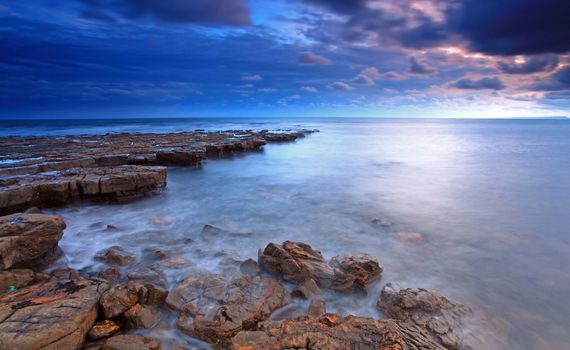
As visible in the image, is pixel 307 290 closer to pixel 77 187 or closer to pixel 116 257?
pixel 116 257

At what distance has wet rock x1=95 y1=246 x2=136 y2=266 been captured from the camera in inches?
242

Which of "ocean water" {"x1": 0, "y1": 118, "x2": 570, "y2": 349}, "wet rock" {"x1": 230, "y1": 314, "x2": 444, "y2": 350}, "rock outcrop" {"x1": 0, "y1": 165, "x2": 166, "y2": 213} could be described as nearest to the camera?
"wet rock" {"x1": 230, "y1": 314, "x2": 444, "y2": 350}

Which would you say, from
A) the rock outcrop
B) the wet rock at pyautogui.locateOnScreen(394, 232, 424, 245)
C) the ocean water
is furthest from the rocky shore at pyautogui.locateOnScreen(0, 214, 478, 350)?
the rock outcrop

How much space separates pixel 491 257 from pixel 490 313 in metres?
2.34

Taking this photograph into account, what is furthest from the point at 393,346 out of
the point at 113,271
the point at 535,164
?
the point at 535,164

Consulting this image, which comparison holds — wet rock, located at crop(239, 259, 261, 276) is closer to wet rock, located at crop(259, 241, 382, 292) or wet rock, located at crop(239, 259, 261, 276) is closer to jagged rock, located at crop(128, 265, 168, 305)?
wet rock, located at crop(259, 241, 382, 292)

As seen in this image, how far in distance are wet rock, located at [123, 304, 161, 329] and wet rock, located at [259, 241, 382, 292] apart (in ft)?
6.99

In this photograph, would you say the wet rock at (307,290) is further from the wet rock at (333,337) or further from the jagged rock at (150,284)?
the jagged rock at (150,284)

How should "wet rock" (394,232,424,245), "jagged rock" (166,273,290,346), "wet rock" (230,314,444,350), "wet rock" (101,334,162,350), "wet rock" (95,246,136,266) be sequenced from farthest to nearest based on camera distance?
"wet rock" (394,232,424,245) → "wet rock" (95,246,136,266) → "jagged rock" (166,273,290,346) → "wet rock" (101,334,162,350) → "wet rock" (230,314,444,350)

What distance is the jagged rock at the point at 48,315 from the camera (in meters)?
3.25

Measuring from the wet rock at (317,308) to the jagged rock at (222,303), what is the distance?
0.42 m

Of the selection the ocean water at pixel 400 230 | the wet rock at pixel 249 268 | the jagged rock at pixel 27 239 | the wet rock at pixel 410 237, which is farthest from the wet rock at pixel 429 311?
the jagged rock at pixel 27 239

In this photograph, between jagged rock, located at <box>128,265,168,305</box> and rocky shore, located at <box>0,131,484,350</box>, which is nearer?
rocky shore, located at <box>0,131,484,350</box>

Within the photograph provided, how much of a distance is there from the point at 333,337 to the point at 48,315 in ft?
10.5
